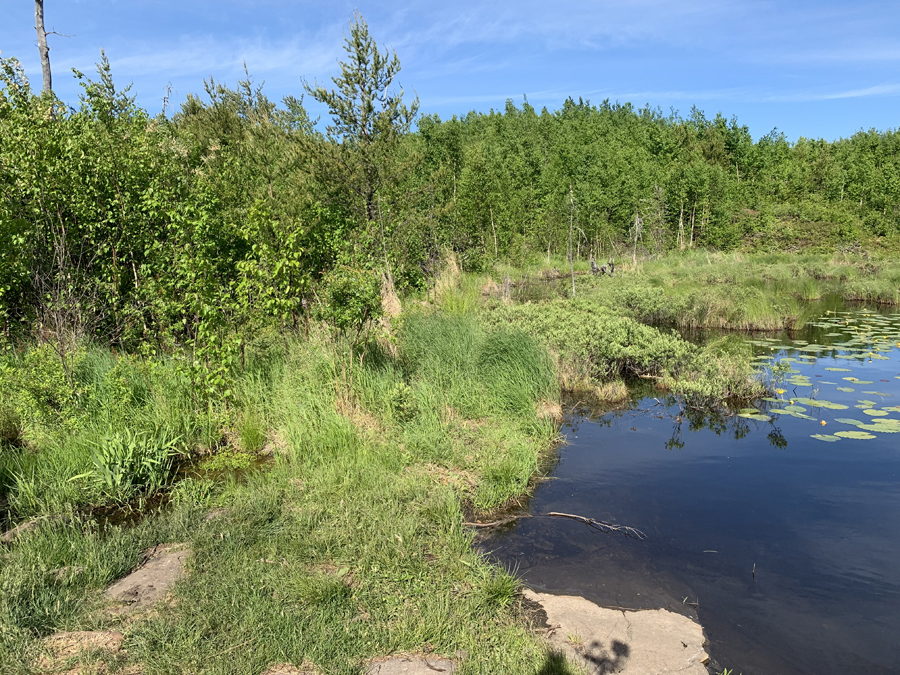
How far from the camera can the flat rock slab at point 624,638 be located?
3561 mm

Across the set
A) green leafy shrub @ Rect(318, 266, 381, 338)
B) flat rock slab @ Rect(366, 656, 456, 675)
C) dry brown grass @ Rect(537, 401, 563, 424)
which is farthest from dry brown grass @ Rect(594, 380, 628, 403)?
flat rock slab @ Rect(366, 656, 456, 675)

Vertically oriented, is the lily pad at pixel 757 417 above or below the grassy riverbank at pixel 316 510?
below

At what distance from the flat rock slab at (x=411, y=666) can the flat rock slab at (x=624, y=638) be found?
785mm

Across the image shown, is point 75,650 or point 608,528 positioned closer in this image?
point 75,650

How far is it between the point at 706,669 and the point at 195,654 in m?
3.19

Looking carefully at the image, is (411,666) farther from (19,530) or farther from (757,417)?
(757,417)

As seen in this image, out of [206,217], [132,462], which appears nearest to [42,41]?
[206,217]

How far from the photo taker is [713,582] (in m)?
4.61

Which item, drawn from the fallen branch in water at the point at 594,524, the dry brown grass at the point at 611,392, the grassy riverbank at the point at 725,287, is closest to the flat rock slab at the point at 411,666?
the fallen branch in water at the point at 594,524

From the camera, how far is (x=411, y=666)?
3.35 m

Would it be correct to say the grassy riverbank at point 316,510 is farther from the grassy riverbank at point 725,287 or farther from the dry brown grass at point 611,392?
the grassy riverbank at point 725,287

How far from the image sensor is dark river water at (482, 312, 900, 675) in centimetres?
410

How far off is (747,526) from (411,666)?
386cm

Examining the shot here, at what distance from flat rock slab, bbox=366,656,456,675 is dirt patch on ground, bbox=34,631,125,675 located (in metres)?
1.54
